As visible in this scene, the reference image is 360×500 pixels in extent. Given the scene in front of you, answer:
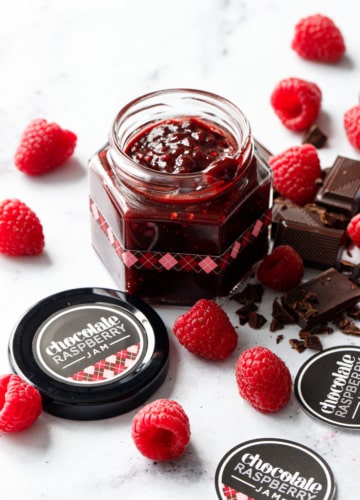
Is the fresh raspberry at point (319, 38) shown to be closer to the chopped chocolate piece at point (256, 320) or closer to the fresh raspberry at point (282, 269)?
the fresh raspberry at point (282, 269)

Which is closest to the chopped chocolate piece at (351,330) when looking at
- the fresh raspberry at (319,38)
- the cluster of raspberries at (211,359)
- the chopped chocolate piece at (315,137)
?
the cluster of raspberries at (211,359)

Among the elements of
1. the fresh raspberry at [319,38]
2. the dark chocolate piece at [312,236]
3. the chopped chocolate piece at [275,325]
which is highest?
the fresh raspberry at [319,38]

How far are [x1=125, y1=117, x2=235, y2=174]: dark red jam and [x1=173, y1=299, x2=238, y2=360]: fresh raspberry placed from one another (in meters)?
0.31

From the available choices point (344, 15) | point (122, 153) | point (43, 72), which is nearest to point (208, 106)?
point (122, 153)

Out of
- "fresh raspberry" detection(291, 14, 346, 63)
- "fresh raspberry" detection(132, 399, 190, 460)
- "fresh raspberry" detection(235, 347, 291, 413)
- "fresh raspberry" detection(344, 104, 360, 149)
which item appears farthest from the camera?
"fresh raspberry" detection(291, 14, 346, 63)

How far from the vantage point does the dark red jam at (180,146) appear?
2141 mm

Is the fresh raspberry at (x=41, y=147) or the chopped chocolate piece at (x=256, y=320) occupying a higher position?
the fresh raspberry at (x=41, y=147)

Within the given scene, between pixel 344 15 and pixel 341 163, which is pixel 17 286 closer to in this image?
pixel 341 163

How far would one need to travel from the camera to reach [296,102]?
2791 millimetres

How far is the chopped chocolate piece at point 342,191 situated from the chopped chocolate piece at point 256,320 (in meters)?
0.40

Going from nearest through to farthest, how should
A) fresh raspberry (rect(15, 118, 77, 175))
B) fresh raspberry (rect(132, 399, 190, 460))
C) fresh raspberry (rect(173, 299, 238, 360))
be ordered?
fresh raspberry (rect(132, 399, 190, 460)), fresh raspberry (rect(173, 299, 238, 360)), fresh raspberry (rect(15, 118, 77, 175))

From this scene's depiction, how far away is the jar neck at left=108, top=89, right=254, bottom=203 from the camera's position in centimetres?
208

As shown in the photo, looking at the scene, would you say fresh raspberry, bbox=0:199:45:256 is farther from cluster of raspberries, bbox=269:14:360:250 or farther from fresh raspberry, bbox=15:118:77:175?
cluster of raspberries, bbox=269:14:360:250

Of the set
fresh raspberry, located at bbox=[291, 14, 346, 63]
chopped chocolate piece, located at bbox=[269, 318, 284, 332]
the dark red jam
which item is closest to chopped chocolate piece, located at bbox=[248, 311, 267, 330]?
→ chopped chocolate piece, located at bbox=[269, 318, 284, 332]
